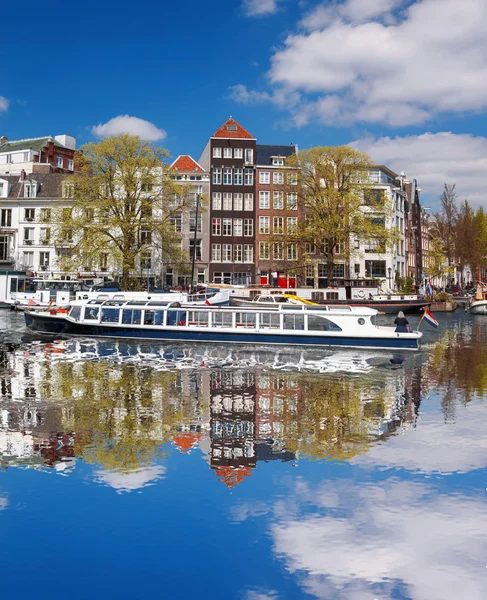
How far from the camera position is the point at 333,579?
7.75 metres

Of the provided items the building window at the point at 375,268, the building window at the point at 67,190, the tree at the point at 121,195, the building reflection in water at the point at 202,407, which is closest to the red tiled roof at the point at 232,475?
the building reflection in water at the point at 202,407

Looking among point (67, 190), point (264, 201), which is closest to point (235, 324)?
point (67, 190)

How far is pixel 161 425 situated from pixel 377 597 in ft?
27.7

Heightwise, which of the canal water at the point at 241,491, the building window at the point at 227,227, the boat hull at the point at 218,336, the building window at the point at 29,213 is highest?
the building window at the point at 29,213

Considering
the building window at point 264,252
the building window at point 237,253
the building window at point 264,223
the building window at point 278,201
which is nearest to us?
the building window at point 278,201

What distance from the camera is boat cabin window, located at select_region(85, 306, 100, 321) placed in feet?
119

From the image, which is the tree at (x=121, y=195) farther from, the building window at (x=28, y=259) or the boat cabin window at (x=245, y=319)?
the boat cabin window at (x=245, y=319)

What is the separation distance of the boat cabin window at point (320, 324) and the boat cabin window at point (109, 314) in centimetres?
1098

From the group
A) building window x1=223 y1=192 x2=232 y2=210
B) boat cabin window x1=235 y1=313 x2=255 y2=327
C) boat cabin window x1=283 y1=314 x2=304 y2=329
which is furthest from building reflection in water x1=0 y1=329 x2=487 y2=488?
building window x1=223 y1=192 x2=232 y2=210

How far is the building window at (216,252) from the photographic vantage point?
76062 millimetres

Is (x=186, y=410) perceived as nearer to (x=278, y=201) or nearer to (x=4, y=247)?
(x=278, y=201)

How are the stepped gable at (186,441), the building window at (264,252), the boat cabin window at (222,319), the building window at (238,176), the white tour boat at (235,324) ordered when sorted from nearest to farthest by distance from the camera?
the stepped gable at (186,441) → the white tour boat at (235,324) → the boat cabin window at (222,319) → the building window at (264,252) → the building window at (238,176)

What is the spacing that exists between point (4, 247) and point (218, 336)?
49.5 metres

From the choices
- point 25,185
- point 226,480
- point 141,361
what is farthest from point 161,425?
point 25,185
